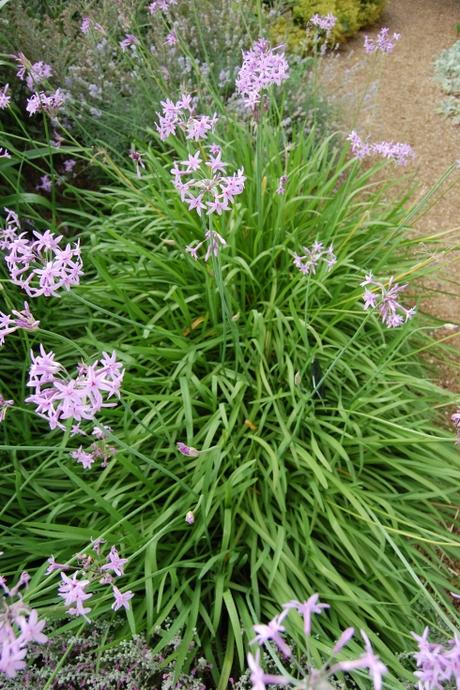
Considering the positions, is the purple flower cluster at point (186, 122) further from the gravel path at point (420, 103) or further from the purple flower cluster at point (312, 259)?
the gravel path at point (420, 103)

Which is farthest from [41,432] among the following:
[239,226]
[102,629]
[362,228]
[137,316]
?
[362,228]

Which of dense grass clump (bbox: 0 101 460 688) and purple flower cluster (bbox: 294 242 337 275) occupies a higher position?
purple flower cluster (bbox: 294 242 337 275)

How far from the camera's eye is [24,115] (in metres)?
3.93

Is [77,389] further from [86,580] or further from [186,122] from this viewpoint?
[186,122]

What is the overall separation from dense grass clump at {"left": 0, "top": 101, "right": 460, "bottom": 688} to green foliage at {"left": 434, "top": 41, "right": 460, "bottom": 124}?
2.78m

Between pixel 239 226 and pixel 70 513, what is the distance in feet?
5.08

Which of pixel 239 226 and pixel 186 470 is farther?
pixel 239 226

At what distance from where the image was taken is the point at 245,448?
248cm

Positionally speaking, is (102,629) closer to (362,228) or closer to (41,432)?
(41,432)

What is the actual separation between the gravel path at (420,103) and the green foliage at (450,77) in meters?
0.08

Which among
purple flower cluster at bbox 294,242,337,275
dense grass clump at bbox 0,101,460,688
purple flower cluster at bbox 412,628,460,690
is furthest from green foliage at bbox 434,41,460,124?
purple flower cluster at bbox 412,628,460,690

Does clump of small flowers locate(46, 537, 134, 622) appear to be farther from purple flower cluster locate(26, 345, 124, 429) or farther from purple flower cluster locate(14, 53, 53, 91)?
purple flower cluster locate(14, 53, 53, 91)

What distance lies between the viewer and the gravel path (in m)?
4.24

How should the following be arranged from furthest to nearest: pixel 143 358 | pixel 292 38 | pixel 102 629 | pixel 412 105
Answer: pixel 292 38 < pixel 412 105 < pixel 143 358 < pixel 102 629
